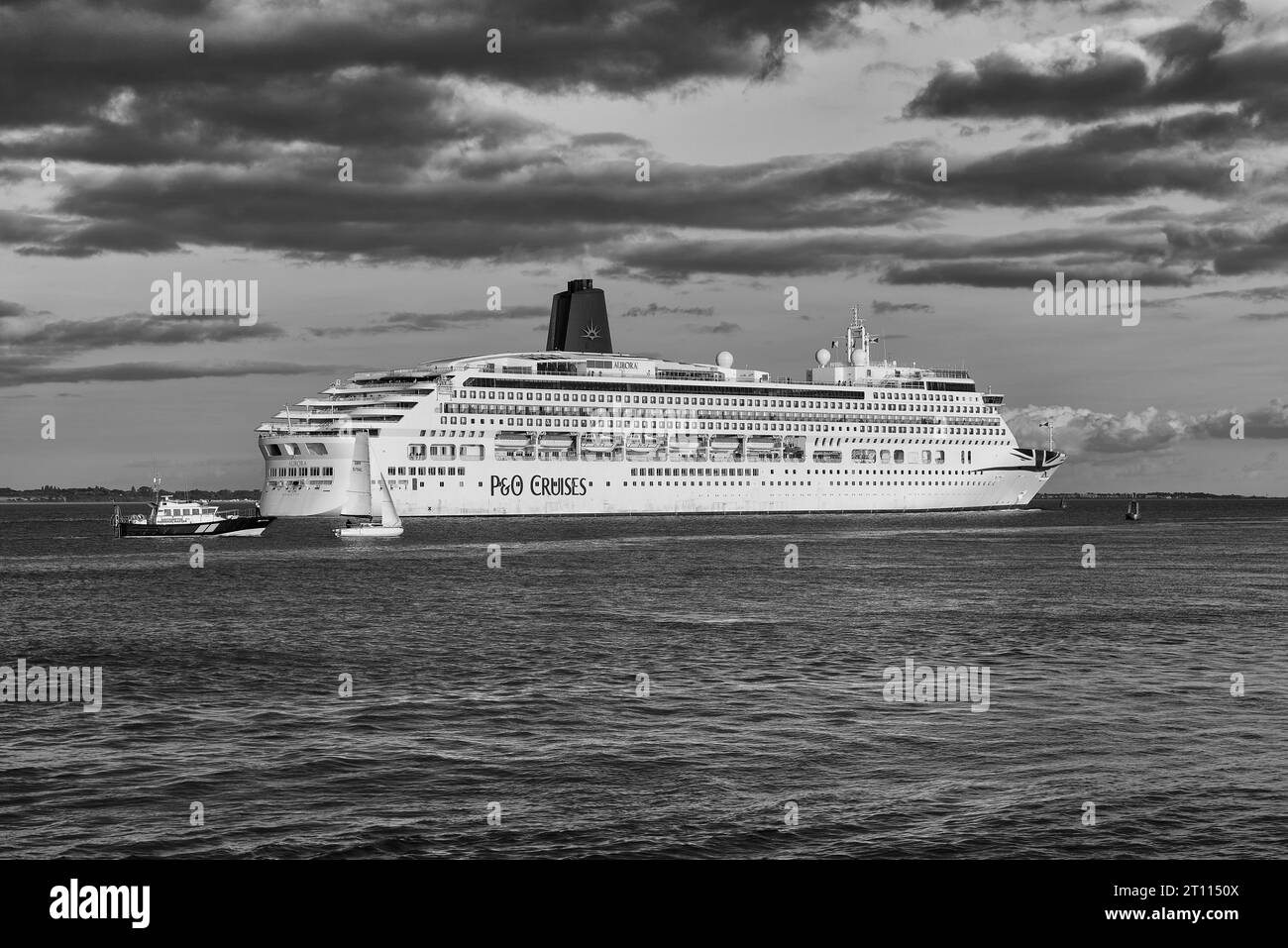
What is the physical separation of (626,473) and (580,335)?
29.7m

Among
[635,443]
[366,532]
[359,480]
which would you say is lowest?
[366,532]

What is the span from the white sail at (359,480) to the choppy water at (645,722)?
6234 cm

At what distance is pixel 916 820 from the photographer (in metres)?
19.3

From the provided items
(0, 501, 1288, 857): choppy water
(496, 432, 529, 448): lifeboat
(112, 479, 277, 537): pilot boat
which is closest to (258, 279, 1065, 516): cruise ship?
(496, 432, 529, 448): lifeboat

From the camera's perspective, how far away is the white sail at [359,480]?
12506cm

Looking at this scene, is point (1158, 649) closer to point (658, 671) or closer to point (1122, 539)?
point (658, 671)

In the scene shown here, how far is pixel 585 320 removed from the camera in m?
166

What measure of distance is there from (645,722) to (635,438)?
11719 centimetres

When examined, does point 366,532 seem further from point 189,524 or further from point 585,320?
point 585,320

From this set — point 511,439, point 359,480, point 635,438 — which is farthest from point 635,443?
point 359,480

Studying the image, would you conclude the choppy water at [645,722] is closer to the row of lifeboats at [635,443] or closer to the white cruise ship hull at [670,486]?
the white cruise ship hull at [670,486]

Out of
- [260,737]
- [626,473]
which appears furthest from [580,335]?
[260,737]

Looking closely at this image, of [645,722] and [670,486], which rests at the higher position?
[670,486]

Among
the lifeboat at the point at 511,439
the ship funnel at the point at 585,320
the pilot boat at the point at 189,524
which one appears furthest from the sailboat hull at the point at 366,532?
the ship funnel at the point at 585,320
